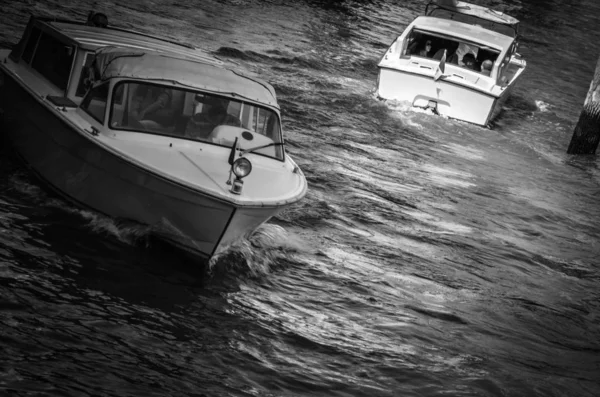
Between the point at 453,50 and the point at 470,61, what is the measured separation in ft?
1.79

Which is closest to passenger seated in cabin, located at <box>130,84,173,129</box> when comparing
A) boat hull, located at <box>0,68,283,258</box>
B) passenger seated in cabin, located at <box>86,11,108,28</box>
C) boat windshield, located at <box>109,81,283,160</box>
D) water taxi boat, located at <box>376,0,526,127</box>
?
boat windshield, located at <box>109,81,283,160</box>

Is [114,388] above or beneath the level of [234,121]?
beneath

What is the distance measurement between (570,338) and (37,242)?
19.7 feet

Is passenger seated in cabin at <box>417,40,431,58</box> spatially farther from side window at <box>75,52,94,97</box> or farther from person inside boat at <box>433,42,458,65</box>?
side window at <box>75,52,94,97</box>

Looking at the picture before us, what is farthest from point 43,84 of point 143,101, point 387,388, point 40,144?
point 387,388

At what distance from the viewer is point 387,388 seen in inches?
326

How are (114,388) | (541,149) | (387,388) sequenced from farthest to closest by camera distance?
(541,149)
(387,388)
(114,388)

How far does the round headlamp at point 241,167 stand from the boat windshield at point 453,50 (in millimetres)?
11841

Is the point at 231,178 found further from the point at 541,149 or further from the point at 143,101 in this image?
the point at 541,149

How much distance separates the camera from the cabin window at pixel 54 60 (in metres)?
10.7

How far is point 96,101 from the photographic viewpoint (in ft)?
32.5

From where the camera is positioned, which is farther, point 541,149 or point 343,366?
point 541,149

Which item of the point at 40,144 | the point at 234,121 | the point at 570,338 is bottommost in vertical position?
the point at 570,338

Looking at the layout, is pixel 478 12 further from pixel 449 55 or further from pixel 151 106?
pixel 151 106
